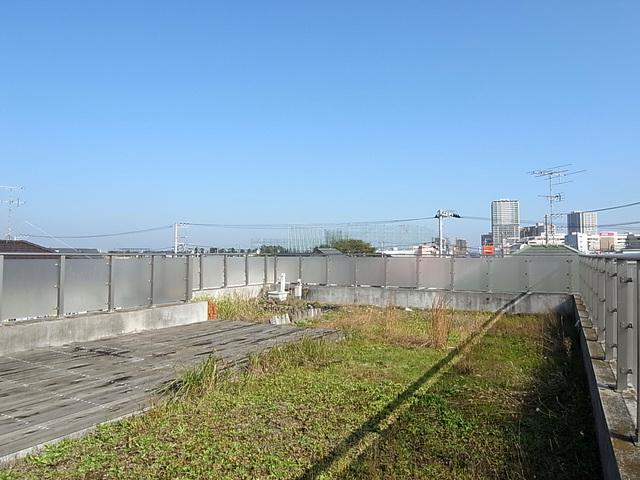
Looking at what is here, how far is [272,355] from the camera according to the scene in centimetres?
625

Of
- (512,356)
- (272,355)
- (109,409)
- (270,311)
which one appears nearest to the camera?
(109,409)

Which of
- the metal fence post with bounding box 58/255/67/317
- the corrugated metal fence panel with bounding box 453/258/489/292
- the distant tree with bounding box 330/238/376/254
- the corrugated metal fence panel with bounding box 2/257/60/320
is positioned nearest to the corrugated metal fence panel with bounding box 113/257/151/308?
the metal fence post with bounding box 58/255/67/317

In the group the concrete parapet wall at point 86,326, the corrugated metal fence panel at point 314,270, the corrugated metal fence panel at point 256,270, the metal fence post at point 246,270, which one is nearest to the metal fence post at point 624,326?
the concrete parapet wall at point 86,326

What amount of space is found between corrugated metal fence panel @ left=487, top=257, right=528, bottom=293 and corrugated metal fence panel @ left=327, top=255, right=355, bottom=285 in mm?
4356

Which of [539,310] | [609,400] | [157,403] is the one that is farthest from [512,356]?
[539,310]

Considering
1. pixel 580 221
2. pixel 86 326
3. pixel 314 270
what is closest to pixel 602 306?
pixel 86 326

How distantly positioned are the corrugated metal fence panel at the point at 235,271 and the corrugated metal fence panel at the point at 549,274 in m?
8.37

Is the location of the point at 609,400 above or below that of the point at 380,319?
above

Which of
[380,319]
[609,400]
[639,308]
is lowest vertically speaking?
[380,319]

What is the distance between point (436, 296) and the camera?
13719 mm

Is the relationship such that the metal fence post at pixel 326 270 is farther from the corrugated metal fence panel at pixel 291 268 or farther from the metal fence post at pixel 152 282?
the metal fence post at pixel 152 282

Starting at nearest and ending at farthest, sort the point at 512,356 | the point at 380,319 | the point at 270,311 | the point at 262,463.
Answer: the point at 262,463 < the point at 512,356 < the point at 380,319 < the point at 270,311

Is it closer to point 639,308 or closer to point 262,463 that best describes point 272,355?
point 262,463

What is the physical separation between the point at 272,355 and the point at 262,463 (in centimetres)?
299
